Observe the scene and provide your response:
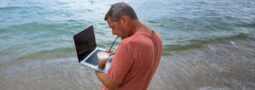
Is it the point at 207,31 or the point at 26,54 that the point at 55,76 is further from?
the point at 207,31

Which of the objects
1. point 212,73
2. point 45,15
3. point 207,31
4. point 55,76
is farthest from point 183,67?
point 45,15

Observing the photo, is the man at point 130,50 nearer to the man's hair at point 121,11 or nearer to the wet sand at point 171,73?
the man's hair at point 121,11

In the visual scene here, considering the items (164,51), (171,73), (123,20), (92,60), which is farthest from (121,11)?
(164,51)

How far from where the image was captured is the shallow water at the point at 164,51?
10.1 feet

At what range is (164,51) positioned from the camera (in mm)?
4504

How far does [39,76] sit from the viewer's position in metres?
3.23

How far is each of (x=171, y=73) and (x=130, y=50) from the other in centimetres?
267

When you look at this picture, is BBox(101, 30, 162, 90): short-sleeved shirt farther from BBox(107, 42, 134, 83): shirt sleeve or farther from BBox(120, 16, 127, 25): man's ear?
BBox(120, 16, 127, 25): man's ear

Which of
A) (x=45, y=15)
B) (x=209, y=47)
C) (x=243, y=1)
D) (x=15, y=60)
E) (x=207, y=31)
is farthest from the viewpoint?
(x=243, y=1)

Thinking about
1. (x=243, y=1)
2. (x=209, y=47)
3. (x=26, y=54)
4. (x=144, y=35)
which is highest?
(x=144, y=35)

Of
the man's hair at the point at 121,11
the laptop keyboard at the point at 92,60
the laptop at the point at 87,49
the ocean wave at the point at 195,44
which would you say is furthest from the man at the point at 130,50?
the ocean wave at the point at 195,44

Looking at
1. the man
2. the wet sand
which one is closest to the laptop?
the man

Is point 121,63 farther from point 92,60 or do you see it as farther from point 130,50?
point 92,60

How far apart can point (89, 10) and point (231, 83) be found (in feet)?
29.0
